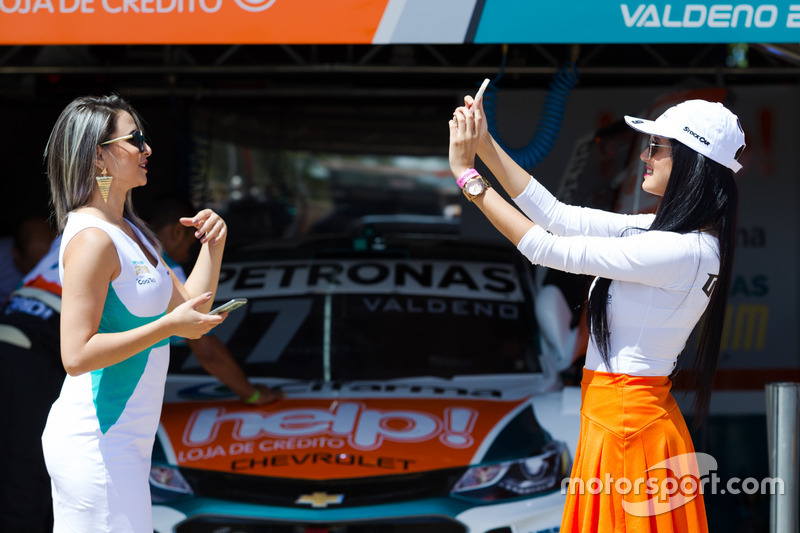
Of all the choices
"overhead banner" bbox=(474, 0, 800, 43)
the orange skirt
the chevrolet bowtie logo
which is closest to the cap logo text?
the orange skirt

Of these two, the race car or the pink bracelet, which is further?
the race car

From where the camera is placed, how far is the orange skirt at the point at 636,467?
7.55 feet

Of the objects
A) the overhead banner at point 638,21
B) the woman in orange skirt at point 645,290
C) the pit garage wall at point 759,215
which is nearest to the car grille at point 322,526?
the woman in orange skirt at point 645,290

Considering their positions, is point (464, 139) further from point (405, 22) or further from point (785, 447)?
point (785, 447)

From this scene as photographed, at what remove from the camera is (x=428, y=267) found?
4602 millimetres

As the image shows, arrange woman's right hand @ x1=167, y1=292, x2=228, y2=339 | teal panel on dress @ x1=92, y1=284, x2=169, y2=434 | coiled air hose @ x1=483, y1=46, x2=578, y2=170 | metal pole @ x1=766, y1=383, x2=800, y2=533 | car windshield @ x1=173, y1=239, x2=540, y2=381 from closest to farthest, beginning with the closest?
woman's right hand @ x1=167, y1=292, x2=228, y2=339 → teal panel on dress @ x1=92, y1=284, x2=169, y2=434 → metal pole @ x1=766, y1=383, x2=800, y2=533 → coiled air hose @ x1=483, y1=46, x2=578, y2=170 → car windshield @ x1=173, y1=239, x2=540, y2=381

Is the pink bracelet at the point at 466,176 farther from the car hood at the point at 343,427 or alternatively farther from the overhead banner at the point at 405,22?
the car hood at the point at 343,427

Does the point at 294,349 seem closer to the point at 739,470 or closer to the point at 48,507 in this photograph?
the point at 48,507

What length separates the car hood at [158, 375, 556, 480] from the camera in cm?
328

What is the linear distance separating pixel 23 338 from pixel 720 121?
304 cm

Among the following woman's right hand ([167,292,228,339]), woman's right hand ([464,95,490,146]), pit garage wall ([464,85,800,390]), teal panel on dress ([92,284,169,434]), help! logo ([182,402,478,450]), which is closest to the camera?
woman's right hand ([167,292,228,339])

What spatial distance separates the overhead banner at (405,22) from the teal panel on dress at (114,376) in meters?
1.24

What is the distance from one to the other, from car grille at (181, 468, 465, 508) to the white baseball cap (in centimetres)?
157

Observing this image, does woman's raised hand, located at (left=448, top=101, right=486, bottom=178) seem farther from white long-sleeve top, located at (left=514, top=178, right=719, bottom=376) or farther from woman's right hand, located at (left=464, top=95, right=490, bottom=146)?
white long-sleeve top, located at (left=514, top=178, right=719, bottom=376)
